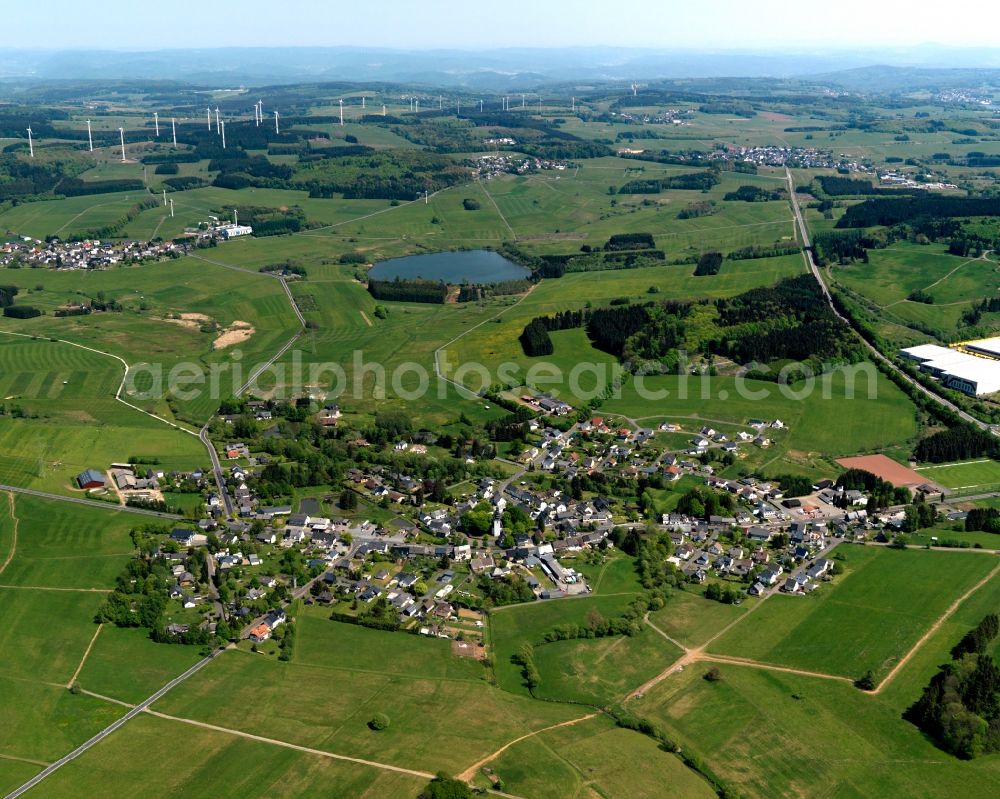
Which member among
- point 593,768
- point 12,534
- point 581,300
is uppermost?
point 581,300

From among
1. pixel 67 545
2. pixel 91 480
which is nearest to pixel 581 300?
pixel 91 480

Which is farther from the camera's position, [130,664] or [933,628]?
[933,628]

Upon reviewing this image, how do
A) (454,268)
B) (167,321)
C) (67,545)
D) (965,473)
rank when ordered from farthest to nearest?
(454,268), (167,321), (965,473), (67,545)

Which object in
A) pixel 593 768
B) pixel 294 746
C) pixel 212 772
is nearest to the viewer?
pixel 593 768

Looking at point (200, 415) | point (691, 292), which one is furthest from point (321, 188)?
point (200, 415)

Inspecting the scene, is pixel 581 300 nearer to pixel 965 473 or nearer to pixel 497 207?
pixel 965 473

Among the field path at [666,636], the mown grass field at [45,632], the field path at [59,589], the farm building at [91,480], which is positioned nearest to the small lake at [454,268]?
the farm building at [91,480]

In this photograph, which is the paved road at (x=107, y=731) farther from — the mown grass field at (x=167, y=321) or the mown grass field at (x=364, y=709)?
the mown grass field at (x=167, y=321)
